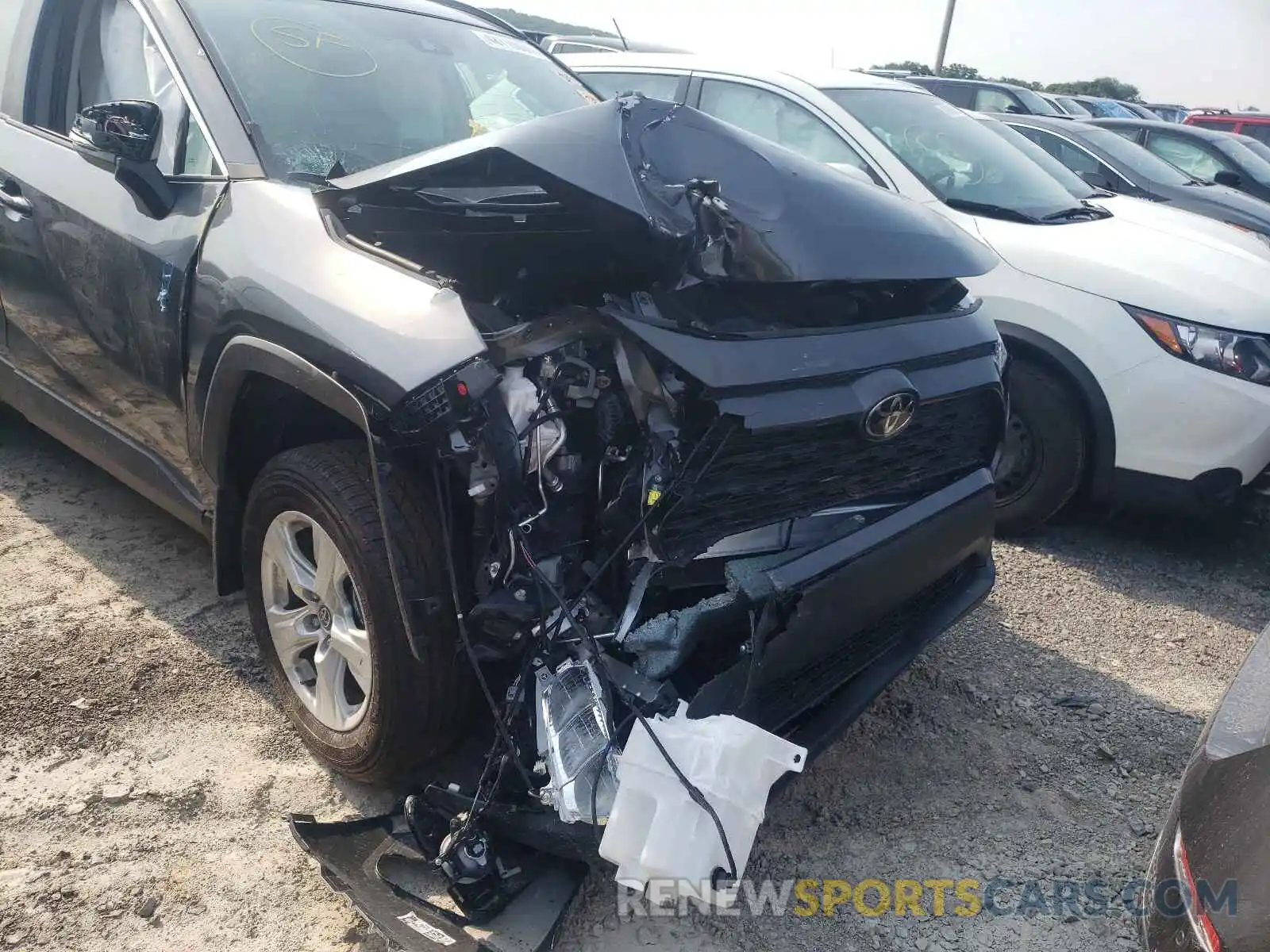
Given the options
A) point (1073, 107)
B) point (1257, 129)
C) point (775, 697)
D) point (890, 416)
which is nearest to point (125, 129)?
point (890, 416)

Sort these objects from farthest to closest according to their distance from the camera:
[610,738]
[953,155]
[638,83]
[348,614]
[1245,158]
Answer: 1. [1245,158]
2. [638,83]
3. [953,155]
4. [348,614]
5. [610,738]

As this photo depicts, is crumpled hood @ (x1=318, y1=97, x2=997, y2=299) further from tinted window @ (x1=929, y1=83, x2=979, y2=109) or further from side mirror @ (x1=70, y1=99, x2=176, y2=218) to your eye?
tinted window @ (x1=929, y1=83, x2=979, y2=109)

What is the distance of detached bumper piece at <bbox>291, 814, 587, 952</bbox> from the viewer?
201 cm

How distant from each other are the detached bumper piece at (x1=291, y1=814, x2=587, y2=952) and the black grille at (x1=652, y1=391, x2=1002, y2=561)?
0.78 metres

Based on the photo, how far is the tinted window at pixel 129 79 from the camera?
272cm

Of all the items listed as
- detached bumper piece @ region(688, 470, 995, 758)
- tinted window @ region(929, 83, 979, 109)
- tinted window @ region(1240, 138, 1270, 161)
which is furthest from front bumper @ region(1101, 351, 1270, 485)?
tinted window @ region(929, 83, 979, 109)

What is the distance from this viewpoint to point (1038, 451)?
165 inches

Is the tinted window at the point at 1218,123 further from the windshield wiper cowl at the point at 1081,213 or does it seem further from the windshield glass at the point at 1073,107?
the windshield wiper cowl at the point at 1081,213

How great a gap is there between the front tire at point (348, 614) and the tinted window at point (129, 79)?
3.16ft

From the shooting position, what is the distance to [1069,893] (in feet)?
7.86

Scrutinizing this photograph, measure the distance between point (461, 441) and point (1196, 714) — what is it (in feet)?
8.47

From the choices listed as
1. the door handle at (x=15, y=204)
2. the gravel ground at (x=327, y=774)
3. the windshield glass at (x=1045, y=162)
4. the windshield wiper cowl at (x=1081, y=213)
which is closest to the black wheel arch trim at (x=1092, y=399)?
the gravel ground at (x=327, y=774)

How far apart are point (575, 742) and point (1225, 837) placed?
3.78 feet

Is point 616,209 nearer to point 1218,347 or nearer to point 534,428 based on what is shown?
point 534,428
